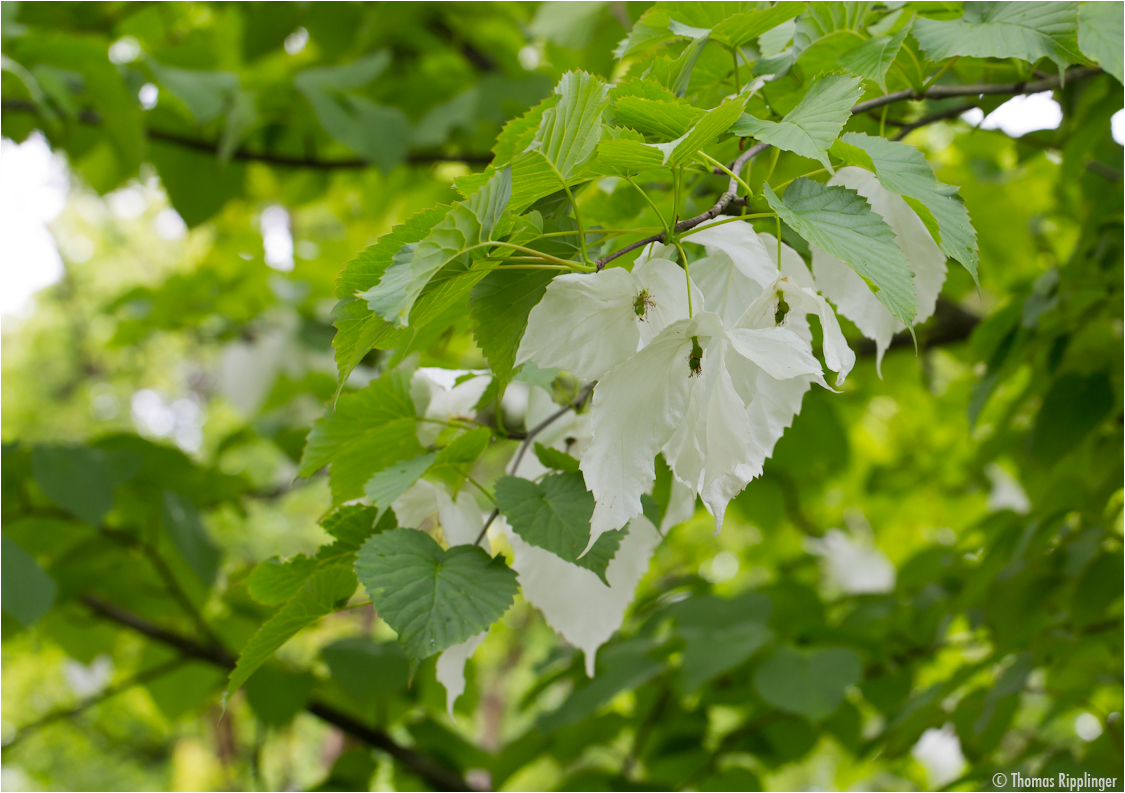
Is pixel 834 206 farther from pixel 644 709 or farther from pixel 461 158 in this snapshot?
pixel 461 158

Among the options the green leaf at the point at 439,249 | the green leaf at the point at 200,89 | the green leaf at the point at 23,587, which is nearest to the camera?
the green leaf at the point at 439,249

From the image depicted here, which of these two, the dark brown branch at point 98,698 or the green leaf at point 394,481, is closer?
the green leaf at point 394,481

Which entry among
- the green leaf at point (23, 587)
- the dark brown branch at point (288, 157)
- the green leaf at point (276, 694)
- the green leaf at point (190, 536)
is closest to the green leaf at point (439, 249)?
the green leaf at point (23, 587)

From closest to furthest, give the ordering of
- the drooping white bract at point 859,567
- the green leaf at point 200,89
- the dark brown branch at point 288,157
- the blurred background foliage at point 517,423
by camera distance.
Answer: the blurred background foliage at point 517,423 → the green leaf at point 200,89 → the dark brown branch at point 288,157 → the drooping white bract at point 859,567

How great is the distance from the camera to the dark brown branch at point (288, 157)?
3.73 feet

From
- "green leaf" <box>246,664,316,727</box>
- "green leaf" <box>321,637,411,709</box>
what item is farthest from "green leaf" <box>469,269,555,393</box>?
"green leaf" <box>246,664,316,727</box>

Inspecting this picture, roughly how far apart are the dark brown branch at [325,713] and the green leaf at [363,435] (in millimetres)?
621

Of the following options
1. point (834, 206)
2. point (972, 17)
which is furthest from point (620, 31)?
point (834, 206)

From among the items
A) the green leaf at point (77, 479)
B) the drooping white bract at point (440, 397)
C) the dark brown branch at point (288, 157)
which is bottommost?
the green leaf at point (77, 479)

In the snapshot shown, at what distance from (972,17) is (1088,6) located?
66 mm

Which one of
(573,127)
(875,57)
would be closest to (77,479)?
(573,127)

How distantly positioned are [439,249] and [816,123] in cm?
17

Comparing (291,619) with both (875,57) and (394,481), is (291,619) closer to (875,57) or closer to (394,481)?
(394,481)

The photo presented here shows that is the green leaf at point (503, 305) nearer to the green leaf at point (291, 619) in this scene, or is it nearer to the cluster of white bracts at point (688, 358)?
the cluster of white bracts at point (688, 358)
